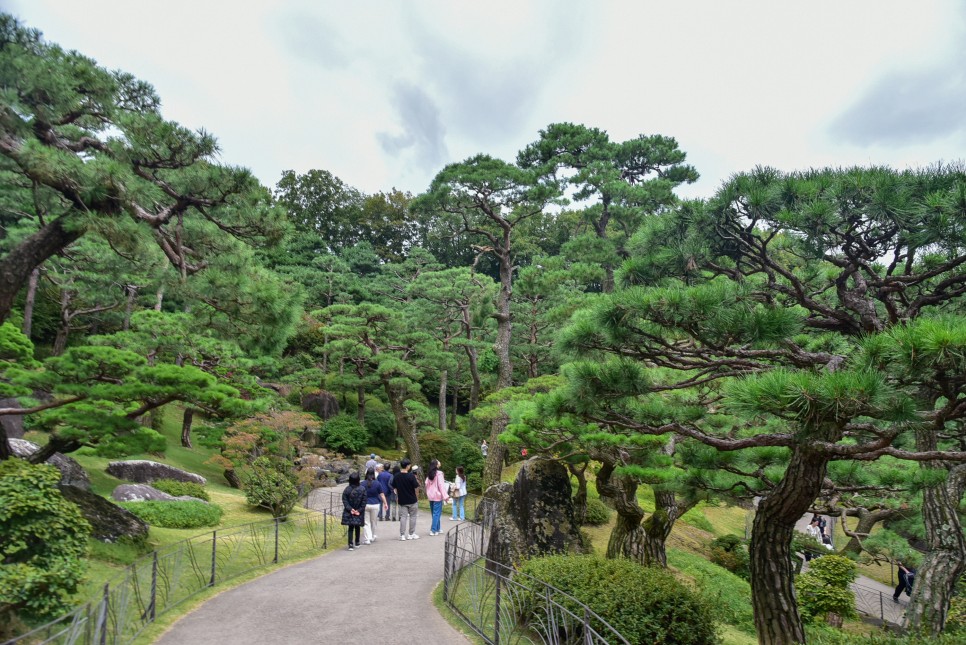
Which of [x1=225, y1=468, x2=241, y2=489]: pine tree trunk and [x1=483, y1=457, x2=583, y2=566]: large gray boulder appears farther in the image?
[x1=225, y1=468, x2=241, y2=489]: pine tree trunk

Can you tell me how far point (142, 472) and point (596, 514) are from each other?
1179 centimetres

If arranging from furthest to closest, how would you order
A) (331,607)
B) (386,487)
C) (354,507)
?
(386,487), (354,507), (331,607)

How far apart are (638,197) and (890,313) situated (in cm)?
1403

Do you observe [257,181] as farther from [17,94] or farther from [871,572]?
[871,572]

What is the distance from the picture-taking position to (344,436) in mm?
23078

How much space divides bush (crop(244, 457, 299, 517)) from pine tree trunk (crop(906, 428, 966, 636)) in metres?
11.4

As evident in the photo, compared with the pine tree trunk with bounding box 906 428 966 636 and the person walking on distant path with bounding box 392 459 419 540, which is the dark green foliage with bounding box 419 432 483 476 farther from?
the pine tree trunk with bounding box 906 428 966 636

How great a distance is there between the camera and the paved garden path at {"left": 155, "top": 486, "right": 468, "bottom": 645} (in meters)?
6.08

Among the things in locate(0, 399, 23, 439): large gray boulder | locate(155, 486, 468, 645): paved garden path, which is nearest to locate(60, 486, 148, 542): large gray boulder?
locate(155, 486, 468, 645): paved garden path

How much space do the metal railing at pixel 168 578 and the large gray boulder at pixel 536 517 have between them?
3.68 meters

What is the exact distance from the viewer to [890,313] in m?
5.22

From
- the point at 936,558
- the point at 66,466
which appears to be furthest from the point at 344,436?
the point at 936,558

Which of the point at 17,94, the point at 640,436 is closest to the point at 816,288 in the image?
the point at 640,436

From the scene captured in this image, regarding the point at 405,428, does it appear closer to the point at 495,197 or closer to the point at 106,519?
the point at 495,197
